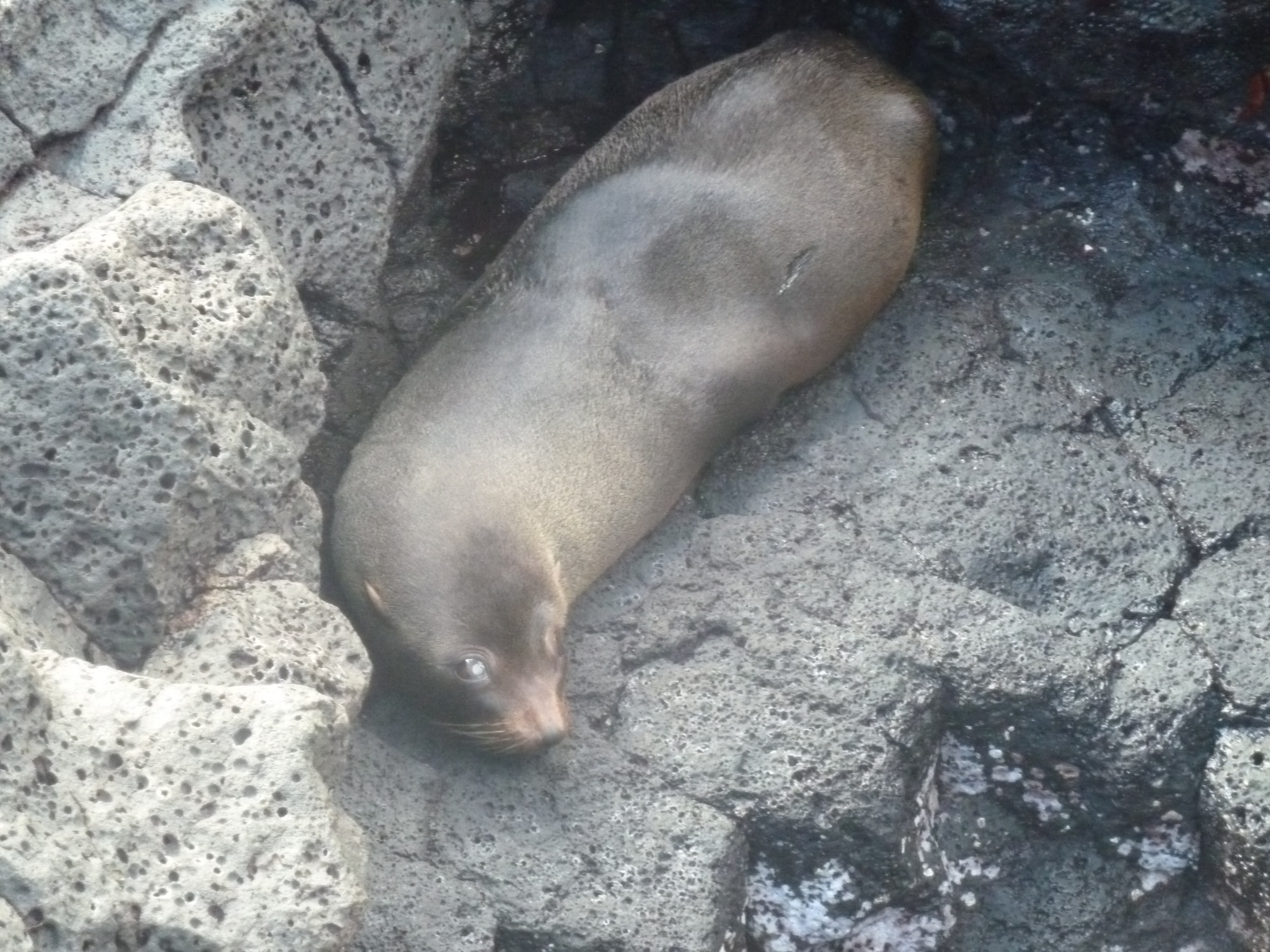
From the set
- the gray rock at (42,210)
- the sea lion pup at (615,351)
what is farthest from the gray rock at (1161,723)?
the gray rock at (42,210)

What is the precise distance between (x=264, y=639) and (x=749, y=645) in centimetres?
130

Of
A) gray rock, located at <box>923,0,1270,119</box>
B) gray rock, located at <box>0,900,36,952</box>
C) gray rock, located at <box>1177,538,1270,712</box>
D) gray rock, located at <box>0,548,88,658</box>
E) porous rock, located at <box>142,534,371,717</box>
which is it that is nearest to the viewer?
gray rock, located at <box>0,900,36,952</box>

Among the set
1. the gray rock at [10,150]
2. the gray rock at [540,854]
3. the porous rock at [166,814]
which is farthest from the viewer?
the gray rock at [10,150]

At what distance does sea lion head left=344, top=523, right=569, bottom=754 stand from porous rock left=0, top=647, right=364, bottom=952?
3.10 ft

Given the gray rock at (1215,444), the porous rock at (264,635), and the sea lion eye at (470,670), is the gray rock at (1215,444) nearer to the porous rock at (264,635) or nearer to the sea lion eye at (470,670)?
the sea lion eye at (470,670)

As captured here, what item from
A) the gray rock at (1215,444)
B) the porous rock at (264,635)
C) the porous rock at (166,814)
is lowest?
the gray rock at (1215,444)

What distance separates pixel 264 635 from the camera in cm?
379

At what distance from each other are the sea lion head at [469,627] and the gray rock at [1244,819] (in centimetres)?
170

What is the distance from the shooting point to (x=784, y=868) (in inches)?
166

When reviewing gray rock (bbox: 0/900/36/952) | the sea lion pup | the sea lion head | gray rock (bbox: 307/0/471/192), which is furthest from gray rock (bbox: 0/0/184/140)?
gray rock (bbox: 0/900/36/952)

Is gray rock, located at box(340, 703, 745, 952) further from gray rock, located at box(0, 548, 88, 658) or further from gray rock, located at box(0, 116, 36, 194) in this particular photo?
gray rock, located at box(0, 116, 36, 194)

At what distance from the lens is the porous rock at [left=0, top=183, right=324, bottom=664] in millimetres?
3527

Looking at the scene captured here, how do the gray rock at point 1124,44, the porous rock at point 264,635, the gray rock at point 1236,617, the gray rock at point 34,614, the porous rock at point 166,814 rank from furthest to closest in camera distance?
1. the gray rock at point 1124,44
2. the gray rock at point 1236,617
3. the porous rock at point 264,635
4. the gray rock at point 34,614
5. the porous rock at point 166,814

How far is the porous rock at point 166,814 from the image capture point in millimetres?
3035
